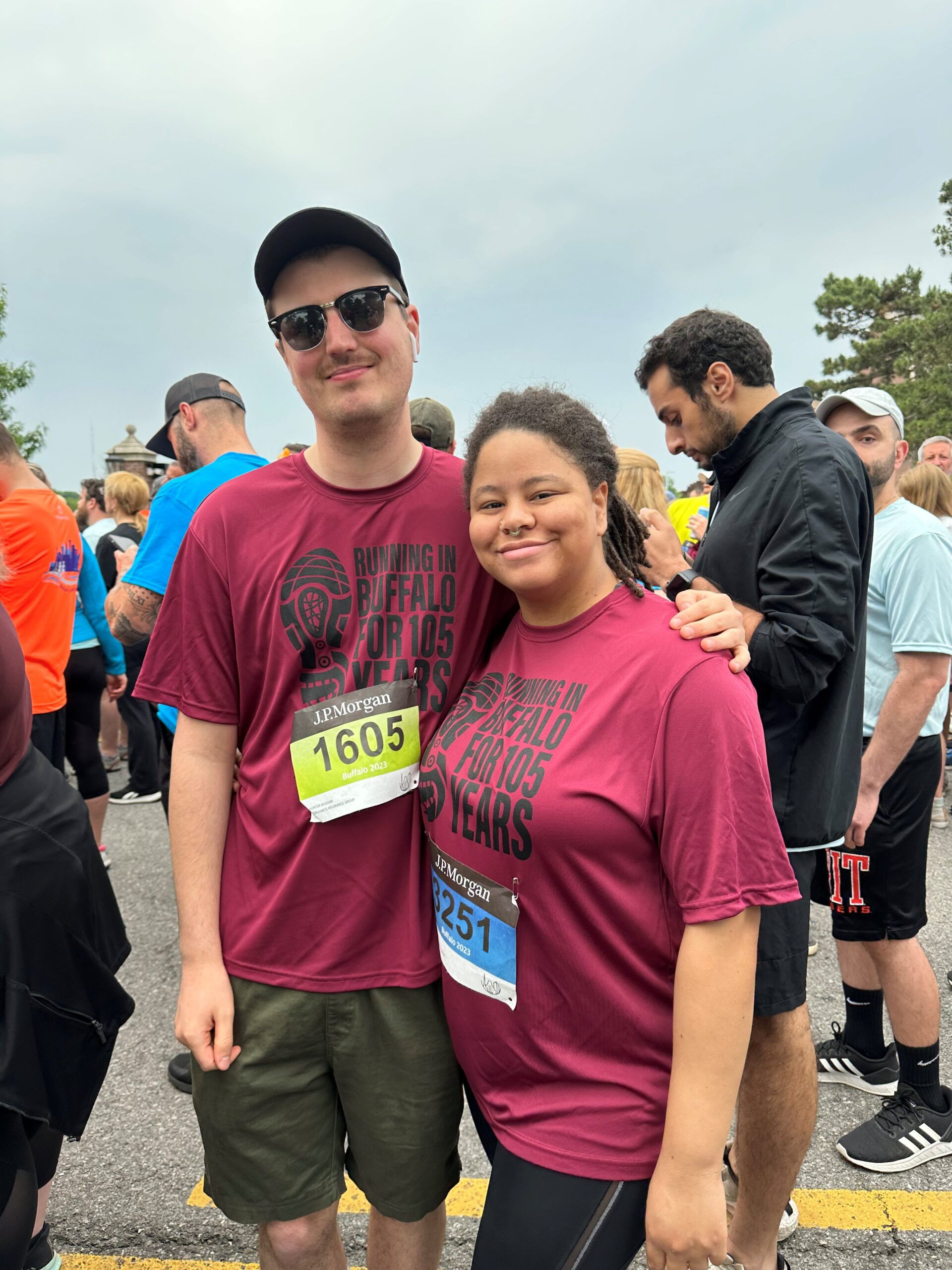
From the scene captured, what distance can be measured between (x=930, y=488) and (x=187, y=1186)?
5.21 meters

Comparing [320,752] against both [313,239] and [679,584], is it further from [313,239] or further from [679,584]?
[313,239]

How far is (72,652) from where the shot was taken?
4.57m

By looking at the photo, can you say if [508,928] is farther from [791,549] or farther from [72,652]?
[72,652]

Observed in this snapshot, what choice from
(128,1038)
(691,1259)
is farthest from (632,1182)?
(128,1038)

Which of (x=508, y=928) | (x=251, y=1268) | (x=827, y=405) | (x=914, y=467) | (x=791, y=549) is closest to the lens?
(x=508, y=928)

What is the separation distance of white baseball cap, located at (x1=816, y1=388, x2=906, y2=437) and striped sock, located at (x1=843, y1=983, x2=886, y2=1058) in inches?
77.0

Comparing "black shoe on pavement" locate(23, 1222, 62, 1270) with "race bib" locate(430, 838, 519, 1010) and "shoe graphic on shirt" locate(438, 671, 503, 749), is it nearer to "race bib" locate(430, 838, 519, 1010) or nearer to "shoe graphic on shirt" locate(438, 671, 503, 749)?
"race bib" locate(430, 838, 519, 1010)

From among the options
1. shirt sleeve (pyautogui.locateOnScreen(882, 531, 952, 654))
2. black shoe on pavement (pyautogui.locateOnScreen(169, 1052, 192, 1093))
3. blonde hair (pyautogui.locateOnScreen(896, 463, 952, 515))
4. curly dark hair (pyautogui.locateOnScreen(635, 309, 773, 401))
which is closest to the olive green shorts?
black shoe on pavement (pyautogui.locateOnScreen(169, 1052, 192, 1093))

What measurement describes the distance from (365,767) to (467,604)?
1.21 ft

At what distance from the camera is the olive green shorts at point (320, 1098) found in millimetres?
1568

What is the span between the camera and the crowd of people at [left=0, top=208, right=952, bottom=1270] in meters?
1.24

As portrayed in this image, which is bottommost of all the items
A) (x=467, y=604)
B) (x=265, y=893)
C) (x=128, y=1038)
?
(x=128, y=1038)

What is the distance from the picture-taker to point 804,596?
1.89m

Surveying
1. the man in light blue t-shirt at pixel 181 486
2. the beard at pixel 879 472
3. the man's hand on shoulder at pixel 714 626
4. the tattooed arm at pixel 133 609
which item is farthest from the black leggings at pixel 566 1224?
the beard at pixel 879 472
